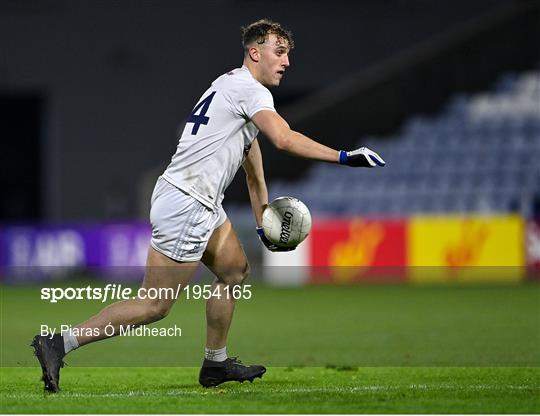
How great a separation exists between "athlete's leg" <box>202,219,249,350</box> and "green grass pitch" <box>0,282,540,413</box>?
0.38m

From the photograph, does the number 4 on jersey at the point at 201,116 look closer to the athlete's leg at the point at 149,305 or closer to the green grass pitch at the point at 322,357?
the athlete's leg at the point at 149,305

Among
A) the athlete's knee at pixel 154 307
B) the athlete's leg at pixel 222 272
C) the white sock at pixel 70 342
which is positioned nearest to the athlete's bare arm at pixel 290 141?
the athlete's leg at pixel 222 272

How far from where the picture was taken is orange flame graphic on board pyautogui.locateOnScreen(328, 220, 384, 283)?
737 inches

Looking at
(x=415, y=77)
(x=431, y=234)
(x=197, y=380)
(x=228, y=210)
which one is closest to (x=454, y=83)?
(x=415, y=77)

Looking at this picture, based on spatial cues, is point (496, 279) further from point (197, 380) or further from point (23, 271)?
point (197, 380)

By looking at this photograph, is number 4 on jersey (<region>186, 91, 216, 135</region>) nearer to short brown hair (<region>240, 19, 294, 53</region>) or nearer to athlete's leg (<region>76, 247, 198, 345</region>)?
short brown hair (<region>240, 19, 294, 53</region>)

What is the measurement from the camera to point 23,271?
19922 mm

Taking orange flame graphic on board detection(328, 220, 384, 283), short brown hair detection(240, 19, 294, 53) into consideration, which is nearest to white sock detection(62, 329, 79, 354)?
short brown hair detection(240, 19, 294, 53)

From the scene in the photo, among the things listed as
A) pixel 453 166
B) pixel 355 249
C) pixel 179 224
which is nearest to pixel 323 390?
pixel 179 224

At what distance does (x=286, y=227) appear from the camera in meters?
7.70

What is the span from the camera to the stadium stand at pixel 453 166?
2147cm

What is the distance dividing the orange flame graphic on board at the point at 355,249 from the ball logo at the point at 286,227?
11067 millimetres

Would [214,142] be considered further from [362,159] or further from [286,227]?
[362,159]

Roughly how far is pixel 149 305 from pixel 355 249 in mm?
11486
